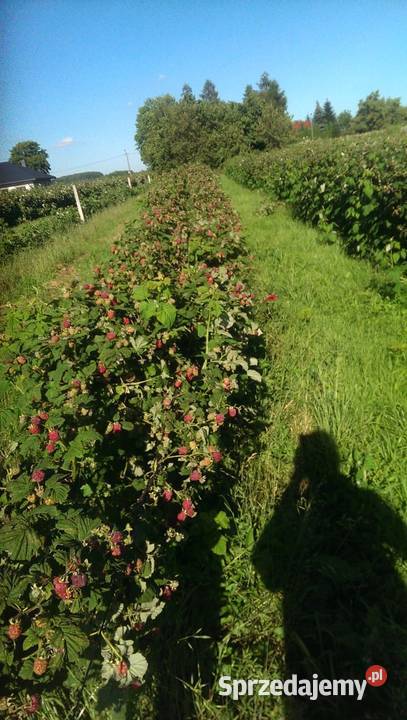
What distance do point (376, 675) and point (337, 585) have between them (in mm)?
357

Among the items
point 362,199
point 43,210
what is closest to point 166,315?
point 362,199

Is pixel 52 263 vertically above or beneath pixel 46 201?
beneath

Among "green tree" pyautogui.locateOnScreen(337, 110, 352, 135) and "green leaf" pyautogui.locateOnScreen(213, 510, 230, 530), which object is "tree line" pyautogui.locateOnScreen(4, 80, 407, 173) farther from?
"green tree" pyautogui.locateOnScreen(337, 110, 352, 135)

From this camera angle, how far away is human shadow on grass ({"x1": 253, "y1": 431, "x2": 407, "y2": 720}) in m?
1.41

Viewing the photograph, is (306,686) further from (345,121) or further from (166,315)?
(345,121)

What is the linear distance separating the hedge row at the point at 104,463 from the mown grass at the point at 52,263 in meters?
3.72

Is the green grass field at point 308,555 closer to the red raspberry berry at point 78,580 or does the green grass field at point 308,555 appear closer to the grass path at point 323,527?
the grass path at point 323,527

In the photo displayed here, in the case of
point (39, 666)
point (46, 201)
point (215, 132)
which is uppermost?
point (215, 132)

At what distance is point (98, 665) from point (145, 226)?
4.51 metres

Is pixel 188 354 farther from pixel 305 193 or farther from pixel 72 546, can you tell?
pixel 305 193

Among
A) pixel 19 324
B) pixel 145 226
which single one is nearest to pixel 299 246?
pixel 145 226

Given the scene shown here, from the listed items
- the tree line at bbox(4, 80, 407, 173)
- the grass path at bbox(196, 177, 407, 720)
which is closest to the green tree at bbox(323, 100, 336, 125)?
the tree line at bbox(4, 80, 407, 173)

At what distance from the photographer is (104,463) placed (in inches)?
73.9

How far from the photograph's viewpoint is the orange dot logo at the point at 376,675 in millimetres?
1412
